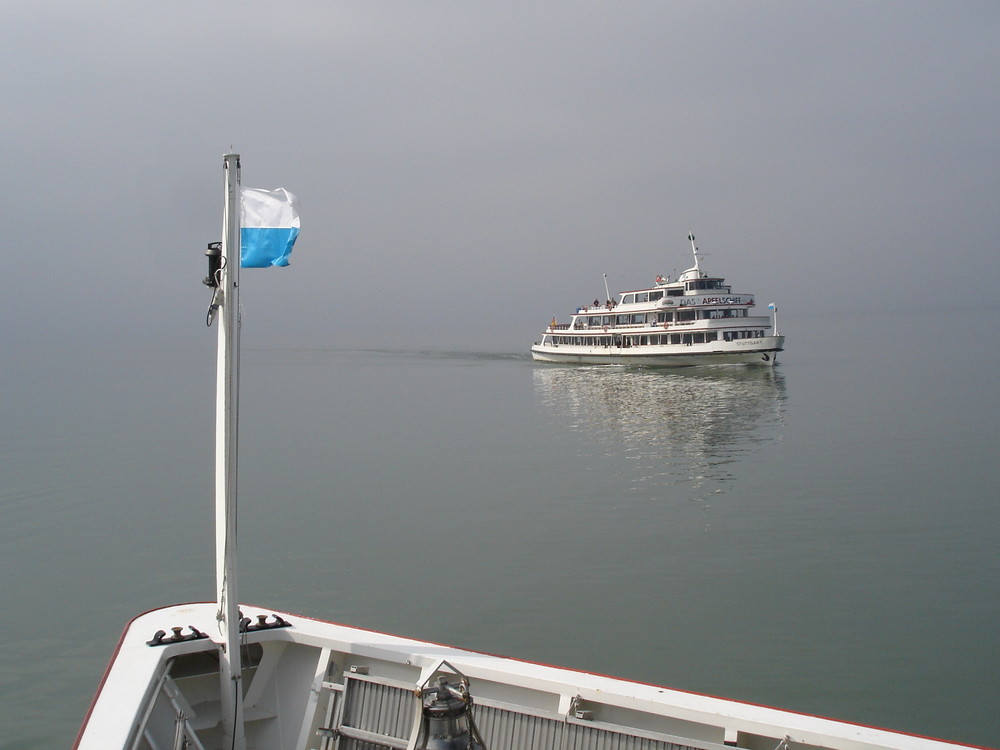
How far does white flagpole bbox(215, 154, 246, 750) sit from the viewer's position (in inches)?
241

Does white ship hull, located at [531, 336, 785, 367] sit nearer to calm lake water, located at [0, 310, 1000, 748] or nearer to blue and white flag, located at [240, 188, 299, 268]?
calm lake water, located at [0, 310, 1000, 748]

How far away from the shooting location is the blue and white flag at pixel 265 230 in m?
6.31

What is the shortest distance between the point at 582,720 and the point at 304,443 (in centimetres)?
2831

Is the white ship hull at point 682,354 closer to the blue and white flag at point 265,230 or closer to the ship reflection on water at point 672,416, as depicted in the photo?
the ship reflection on water at point 672,416

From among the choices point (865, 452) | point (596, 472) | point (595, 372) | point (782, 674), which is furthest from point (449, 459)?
point (595, 372)

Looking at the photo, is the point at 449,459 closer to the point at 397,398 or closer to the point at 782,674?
the point at 782,674

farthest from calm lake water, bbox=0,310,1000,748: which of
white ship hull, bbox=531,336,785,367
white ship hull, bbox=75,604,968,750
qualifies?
white ship hull, bbox=531,336,785,367

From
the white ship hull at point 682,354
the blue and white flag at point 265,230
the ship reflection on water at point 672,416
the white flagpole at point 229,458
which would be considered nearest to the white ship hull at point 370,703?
the white flagpole at point 229,458

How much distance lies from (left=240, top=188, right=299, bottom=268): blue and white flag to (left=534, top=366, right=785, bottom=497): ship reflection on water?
1706cm

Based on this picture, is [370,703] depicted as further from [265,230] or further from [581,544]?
[581,544]

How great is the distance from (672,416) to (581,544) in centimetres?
2325

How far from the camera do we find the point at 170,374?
82.5m

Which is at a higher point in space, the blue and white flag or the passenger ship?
the passenger ship

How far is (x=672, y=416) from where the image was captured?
3872 cm
